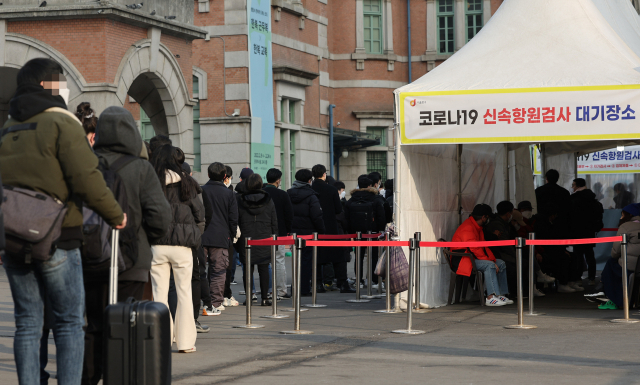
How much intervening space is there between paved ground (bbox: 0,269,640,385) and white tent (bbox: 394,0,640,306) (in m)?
1.74

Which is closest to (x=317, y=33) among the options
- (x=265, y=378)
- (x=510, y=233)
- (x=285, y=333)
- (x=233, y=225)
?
(x=510, y=233)

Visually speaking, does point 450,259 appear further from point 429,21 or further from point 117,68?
point 429,21

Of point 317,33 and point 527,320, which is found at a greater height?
point 317,33

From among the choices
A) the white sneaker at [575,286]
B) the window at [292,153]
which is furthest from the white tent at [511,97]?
the window at [292,153]

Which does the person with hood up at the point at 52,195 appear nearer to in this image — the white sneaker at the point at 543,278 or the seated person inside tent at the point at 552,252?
the seated person inside tent at the point at 552,252

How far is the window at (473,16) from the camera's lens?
119 feet

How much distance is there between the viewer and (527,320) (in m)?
10.7

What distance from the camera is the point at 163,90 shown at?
18969 mm

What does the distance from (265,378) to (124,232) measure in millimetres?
1777

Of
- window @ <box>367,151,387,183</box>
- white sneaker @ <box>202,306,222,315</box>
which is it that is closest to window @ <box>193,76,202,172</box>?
window @ <box>367,151,387,183</box>

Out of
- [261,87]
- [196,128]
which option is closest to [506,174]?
[261,87]

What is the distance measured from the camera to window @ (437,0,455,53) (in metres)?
36.5

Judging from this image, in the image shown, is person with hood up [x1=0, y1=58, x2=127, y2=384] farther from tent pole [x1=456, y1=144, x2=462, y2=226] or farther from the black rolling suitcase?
tent pole [x1=456, y1=144, x2=462, y2=226]

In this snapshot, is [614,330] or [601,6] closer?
[614,330]
